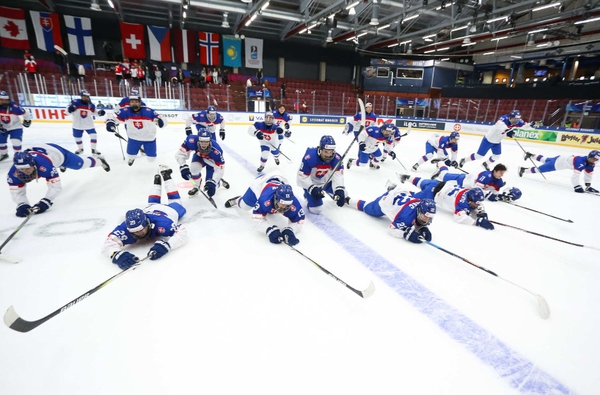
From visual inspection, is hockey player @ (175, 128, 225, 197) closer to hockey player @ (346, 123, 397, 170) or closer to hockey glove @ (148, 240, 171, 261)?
hockey glove @ (148, 240, 171, 261)

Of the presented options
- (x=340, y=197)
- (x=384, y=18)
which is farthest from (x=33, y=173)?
(x=384, y=18)

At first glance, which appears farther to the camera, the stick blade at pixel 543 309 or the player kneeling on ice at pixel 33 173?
the player kneeling on ice at pixel 33 173

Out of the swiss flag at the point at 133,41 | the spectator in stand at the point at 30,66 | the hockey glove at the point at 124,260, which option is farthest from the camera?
the swiss flag at the point at 133,41

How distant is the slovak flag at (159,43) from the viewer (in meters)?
16.6

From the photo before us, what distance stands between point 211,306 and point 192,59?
63.2 ft

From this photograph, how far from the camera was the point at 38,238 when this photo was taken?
118 inches

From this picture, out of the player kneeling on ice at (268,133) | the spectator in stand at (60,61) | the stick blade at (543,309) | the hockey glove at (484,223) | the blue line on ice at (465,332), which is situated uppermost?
the spectator in stand at (60,61)

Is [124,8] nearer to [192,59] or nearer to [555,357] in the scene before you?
[192,59]

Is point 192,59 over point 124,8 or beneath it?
beneath

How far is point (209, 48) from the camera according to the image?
18031 millimetres

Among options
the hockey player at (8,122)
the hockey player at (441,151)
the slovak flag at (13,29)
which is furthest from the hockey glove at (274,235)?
the slovak flag at (13,29)

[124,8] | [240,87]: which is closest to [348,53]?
[240,87]

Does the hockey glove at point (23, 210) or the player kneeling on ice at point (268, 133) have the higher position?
the player kneeling on ice at point (268, 133)

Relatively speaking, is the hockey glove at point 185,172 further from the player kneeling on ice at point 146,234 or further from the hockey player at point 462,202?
the hockey player at point 462,202
